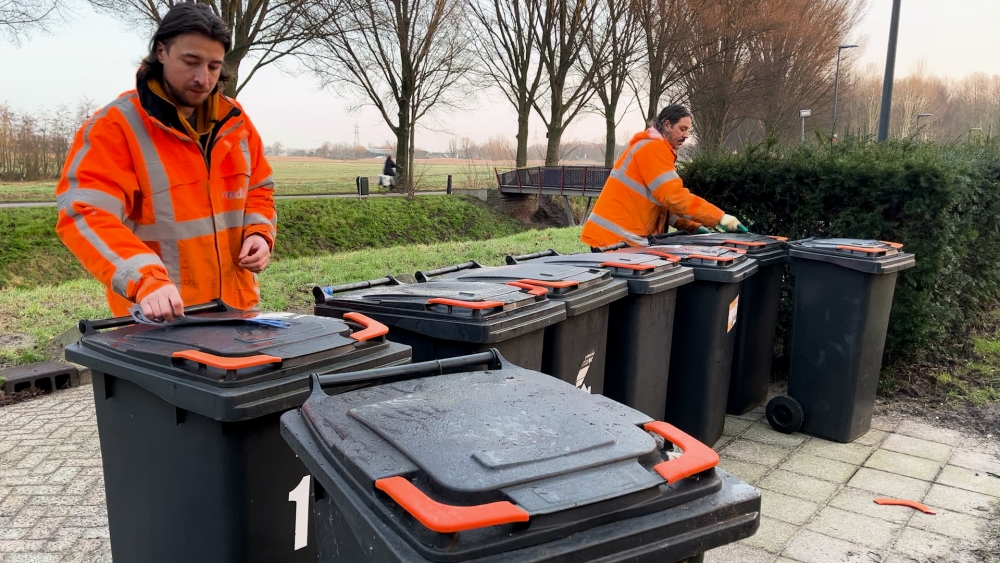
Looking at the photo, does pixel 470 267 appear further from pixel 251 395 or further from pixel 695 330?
pixel 251 395

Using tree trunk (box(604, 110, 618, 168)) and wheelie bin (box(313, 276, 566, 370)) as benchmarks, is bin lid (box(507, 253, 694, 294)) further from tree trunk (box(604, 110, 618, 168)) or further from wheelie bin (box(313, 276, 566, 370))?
tree trunk (box(604, 110, 618, 168))

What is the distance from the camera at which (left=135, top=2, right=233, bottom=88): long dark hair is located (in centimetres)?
236

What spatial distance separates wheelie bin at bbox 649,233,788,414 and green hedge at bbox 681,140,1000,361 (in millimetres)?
701

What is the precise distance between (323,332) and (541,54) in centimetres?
2497

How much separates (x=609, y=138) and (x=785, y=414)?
23164mm

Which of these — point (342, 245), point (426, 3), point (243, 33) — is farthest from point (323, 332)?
point (426, 3)

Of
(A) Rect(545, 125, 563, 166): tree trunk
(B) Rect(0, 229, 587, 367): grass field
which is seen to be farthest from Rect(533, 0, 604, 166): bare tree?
(B) Rect(0, 229, 587, 367): grass field

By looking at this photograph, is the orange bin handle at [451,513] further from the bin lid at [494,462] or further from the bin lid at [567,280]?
the bin lid at [567,280]

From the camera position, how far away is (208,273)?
8.52 feet

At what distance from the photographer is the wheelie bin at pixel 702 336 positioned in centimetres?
385

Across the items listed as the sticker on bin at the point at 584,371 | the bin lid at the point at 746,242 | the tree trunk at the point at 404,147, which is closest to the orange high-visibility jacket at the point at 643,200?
the bin lid at the point at 746,242

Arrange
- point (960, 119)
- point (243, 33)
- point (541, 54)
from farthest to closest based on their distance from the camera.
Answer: point (960, 119) → point (541, 54) → point (243, 33)

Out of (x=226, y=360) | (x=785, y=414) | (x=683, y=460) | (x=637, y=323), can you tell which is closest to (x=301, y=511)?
(x=226, y=360)

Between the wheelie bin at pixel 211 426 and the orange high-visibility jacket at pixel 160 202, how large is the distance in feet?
0.84
